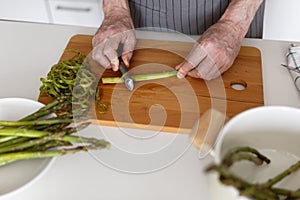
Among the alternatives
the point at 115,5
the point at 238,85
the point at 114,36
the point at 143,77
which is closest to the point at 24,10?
the point at 115,5

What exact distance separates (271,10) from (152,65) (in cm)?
74

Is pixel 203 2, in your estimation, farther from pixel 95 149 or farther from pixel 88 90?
pixel 95 149

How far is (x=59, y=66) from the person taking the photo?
877mm

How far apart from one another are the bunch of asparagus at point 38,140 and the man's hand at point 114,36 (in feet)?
0.74

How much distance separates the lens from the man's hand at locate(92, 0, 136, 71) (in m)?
0.92

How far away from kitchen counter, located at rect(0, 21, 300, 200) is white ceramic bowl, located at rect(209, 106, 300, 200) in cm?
12

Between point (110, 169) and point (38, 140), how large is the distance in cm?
13

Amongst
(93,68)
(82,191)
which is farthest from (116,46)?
(82,191)

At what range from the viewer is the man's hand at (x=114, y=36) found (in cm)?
92

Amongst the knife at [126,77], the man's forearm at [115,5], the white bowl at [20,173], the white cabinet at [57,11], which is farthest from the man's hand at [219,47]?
the white cabinet at [57,11]

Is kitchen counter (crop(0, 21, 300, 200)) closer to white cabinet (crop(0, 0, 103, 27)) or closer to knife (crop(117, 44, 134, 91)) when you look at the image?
knife (crop(117, 44, 134, 91))

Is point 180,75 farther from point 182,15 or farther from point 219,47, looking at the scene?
point 182,15

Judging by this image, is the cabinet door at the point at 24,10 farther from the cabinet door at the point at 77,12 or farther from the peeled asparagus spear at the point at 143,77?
the peeled asparagus spear at the point at 143,77

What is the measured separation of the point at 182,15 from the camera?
3.63 feet
